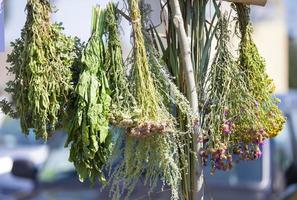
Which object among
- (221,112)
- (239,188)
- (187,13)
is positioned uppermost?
(187,13)

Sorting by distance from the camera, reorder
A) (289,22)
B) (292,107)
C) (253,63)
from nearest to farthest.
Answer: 1. (253,63)
2. (292,107)
3. (289,22)

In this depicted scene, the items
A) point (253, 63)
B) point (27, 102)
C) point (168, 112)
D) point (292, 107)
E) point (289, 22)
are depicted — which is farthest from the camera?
point (289, 22)

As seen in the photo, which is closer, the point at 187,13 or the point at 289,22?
the point at 187,13

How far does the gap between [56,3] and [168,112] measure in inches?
21.5

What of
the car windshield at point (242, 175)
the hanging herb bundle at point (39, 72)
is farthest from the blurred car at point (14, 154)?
the hanging herb bundle at point (39, 72)

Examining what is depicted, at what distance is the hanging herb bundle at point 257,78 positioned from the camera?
2029 millimetres

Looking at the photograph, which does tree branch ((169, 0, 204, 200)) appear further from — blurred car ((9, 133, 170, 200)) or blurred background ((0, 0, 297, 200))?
blurred car ((9, 133, 170, 200))

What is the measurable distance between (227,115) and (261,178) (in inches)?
106

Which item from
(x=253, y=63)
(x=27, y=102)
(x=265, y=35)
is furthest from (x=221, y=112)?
(x=265, y=35)

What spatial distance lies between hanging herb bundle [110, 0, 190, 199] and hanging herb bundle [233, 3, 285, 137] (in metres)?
0.35

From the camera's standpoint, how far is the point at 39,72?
68.0 inches

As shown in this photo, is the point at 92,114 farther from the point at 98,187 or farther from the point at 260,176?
the point at 98,187

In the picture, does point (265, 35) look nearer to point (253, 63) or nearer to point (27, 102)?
point (253, 63)

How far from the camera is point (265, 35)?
259 inches
